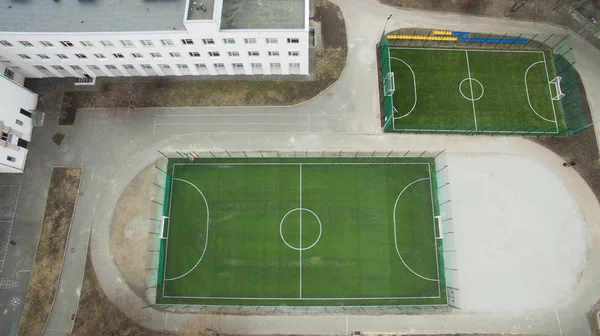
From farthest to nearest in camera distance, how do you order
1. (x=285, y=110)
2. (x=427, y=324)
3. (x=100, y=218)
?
(x=285, y=110), (x=100, y=218), (x=427, y=324)

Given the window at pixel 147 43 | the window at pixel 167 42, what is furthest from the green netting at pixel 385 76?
the window at pixel 147 43

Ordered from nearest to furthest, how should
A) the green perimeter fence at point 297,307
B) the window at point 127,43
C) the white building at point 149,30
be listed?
the white building at point 149,30 → the window at point 127,43 → the green perimeter fence at point 297,307

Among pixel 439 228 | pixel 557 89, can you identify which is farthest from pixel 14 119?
pixel 557 89

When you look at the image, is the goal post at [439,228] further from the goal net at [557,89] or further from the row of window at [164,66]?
the row of window at [164,66]

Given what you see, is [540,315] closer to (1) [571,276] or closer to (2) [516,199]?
(1) [571,276]


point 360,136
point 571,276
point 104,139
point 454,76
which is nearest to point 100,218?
point 104,139
